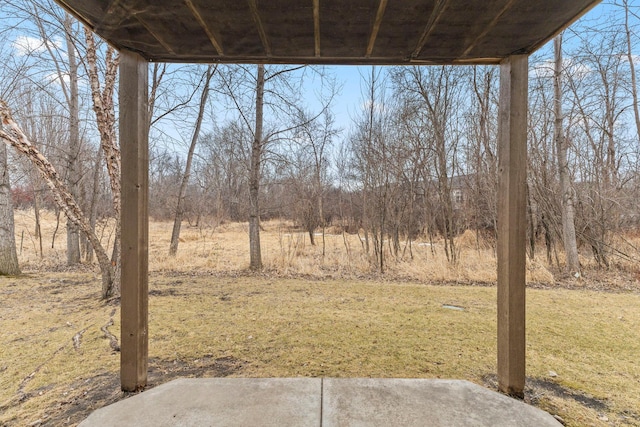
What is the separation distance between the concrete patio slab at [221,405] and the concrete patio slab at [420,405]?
0.13 meters

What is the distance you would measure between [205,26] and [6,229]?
5.91 meters

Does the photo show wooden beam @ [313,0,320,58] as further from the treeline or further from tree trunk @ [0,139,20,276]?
tree trunk @ [0,139,20,276]

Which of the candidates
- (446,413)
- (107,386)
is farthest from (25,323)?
(446,413)

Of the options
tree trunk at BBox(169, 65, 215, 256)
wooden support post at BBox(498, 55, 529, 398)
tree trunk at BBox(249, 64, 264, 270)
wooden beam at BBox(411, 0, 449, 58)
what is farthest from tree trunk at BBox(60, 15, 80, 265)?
wooden support post at BBox(498, 55, 529, 398)

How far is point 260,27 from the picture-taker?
161 centimetres

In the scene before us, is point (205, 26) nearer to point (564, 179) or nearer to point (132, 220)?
point (132, 220)

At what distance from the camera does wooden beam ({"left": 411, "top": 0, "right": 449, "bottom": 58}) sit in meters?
1.43

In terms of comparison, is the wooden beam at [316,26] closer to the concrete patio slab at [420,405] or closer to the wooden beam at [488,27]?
the wooden beam at [488,27]

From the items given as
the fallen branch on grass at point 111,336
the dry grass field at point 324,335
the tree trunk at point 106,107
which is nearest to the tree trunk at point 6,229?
the dry grass field at point 324,335

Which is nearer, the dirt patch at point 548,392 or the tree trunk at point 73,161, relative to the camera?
the dirt patch at point 548,392

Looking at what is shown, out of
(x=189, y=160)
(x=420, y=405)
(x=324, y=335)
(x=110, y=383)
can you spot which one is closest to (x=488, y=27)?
(x=420, y=405)

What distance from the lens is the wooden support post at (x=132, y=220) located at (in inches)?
67.5

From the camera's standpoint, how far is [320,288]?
4.61 meters

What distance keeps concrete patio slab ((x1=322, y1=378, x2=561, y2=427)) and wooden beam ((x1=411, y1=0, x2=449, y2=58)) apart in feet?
6.34
